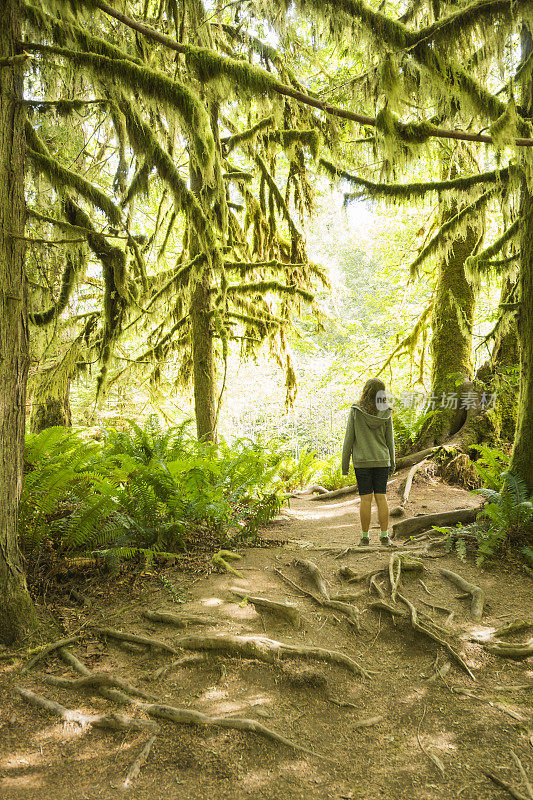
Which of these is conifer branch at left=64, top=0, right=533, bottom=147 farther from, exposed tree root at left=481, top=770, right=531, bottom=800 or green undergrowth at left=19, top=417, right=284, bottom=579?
exposed tree root at left=481, top=770, right=531, bottom=800

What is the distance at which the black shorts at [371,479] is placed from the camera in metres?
5.95

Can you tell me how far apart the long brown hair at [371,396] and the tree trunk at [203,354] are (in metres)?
3.19

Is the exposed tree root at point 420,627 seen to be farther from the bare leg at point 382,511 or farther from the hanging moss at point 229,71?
the hanging moss at point 229,71

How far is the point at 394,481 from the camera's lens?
364 inches

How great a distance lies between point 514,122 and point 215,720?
4878 millimetres

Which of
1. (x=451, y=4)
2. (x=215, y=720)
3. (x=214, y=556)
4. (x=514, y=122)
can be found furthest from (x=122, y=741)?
(x=451, y=4)

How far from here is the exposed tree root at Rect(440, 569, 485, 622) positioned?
13.6 ft

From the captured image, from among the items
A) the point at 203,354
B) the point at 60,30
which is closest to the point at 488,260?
the point at 203,354

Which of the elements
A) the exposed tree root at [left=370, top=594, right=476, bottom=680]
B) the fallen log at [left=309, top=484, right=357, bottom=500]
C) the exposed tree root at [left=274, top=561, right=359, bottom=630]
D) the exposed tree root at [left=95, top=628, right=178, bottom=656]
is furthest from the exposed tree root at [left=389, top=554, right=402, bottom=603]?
the fallen log at [left=309, top=484, right=357, bottom=500]

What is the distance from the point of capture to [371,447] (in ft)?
19.3

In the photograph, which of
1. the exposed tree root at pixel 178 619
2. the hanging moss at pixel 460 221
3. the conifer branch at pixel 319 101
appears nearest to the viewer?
the exposed tree root at pixel 178 619

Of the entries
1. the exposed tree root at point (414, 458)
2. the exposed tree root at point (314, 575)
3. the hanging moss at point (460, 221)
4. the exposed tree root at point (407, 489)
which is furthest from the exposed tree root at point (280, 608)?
the exposed tree root at point (414, 458)

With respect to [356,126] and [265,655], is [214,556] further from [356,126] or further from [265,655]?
[356,126]

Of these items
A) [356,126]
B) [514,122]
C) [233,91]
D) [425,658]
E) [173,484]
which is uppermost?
[356,126]
